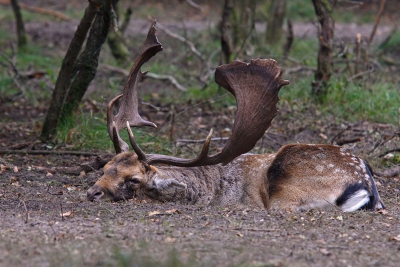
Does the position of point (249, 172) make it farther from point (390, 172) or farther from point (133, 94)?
point (390, 172)

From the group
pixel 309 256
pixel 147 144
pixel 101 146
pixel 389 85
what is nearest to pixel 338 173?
pixel 309 256

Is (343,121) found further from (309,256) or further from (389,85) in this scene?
(309,256)

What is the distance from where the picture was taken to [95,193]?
18.5ft

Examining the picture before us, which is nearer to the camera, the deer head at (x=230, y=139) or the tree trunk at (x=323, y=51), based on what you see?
the deer head at (x=230, y=139)

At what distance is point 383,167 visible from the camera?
25.7ft

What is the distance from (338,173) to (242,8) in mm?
8888

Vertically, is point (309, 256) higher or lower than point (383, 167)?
higher

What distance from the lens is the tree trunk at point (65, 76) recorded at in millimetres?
7684

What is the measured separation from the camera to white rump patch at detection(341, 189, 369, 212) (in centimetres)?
575

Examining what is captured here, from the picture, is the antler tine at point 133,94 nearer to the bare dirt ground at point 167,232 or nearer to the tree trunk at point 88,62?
the bare dirt ground at point 167,232

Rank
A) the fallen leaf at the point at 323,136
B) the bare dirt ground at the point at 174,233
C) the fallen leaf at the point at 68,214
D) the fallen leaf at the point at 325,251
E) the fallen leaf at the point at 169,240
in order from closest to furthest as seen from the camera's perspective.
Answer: the bare dirt ground at the point at 174,233
the fallen leaf at the point at 325,251
the fallen leaf at the point at 169,240
the fallen leaf at the point at 68,214
the fallen leaf at the point at 323,136

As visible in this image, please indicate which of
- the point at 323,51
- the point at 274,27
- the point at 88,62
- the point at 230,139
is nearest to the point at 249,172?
the point at 230,139

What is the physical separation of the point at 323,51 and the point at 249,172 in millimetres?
3855

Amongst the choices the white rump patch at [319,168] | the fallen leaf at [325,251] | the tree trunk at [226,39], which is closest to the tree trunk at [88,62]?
the tree trunk at [226,39]
